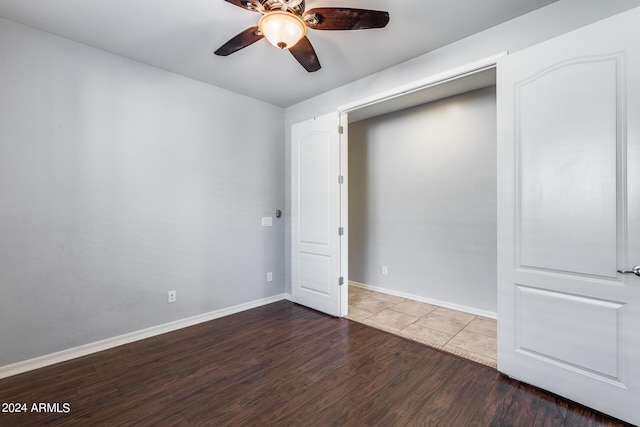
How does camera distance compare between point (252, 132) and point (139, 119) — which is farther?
point (252, 132)

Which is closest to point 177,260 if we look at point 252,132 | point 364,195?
point 252,132

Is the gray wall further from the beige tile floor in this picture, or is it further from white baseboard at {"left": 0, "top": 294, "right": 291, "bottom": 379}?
white baseboard at {"left": 0, "top": 294, "right": 291, "bottom": 379}

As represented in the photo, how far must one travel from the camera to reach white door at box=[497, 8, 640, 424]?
1634 millimetres

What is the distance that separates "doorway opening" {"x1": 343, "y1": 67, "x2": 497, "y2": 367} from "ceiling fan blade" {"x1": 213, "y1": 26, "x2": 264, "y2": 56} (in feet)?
5.51

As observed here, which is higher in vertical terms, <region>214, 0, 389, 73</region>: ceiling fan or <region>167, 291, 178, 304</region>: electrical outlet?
<region>214, 0, 389, 73</region>: ceiling fan

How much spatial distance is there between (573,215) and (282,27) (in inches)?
86.1

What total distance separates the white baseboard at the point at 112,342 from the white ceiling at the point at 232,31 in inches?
106

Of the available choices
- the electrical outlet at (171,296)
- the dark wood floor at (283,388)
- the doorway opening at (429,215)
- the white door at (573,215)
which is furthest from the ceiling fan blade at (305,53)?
the electrical outlet at (171,296)

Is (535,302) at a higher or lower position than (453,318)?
higher

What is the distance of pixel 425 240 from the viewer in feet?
12.7

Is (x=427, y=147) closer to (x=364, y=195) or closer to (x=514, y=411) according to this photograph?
(x=364, y=195)

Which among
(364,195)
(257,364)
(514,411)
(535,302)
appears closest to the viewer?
(514,411)

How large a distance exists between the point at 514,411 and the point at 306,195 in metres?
2.78

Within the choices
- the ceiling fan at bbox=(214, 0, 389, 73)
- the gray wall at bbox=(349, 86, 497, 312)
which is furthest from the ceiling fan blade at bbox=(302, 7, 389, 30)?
the gray wall at bbox=(349, 86, 497, 312)
